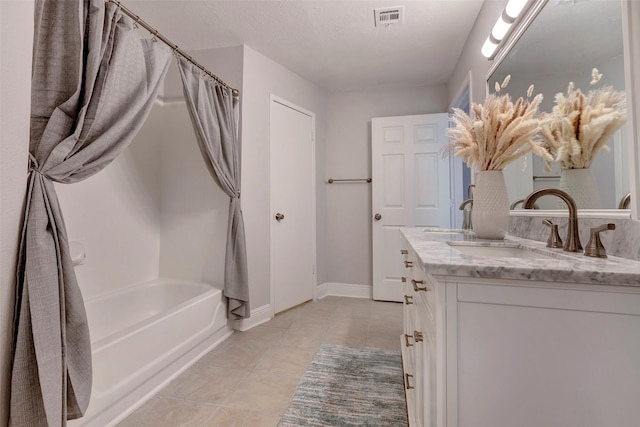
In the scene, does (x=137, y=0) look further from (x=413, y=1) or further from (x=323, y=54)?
(x=413, y=1)

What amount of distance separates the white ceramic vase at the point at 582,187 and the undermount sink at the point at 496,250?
24 cm

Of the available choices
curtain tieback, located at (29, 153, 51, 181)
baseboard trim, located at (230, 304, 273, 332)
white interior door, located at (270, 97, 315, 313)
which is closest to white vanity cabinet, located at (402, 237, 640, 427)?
curtain tieback, located at (29, 153, 51, 181)

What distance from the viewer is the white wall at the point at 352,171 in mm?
3266

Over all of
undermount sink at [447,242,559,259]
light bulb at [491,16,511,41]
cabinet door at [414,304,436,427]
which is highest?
light bulb at [491,16,511,41]

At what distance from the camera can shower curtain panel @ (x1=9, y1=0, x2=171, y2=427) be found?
91 cm

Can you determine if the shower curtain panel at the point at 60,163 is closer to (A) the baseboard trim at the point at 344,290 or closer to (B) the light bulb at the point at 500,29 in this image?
(B) the light bulb at the point at 500,29

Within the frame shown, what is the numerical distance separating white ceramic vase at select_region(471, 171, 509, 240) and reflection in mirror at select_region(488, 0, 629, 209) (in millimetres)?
173

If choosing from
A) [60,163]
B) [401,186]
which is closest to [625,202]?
[60,163]

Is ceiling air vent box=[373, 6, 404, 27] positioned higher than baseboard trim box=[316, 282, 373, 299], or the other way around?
ceiling air vent box=[373, 6, 404, 27]

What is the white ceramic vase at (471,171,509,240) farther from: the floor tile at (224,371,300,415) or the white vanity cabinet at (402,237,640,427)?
the floor tile at (224,371,300,415)

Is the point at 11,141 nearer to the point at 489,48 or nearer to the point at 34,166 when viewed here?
the point at 34,166

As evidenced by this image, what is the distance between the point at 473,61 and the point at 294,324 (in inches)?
102

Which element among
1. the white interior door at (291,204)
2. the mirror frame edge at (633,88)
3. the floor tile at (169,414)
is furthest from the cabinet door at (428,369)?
the white interior door at (291,204)

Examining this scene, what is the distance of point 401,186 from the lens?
3.11m
